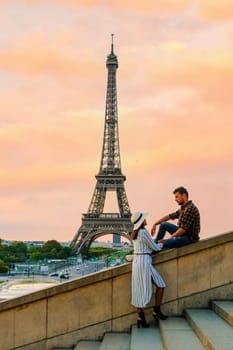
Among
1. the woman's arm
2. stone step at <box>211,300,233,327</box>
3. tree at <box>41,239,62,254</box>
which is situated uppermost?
tree at <box>41,239,62,254</box>

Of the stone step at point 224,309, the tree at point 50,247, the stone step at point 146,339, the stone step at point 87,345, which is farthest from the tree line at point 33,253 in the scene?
the stone step at point 146,339

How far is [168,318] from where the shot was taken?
10.1 m

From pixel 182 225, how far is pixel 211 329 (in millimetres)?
2035

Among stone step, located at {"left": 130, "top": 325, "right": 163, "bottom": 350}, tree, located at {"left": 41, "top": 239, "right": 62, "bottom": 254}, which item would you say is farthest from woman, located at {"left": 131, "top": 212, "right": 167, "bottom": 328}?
tree, located at {"left": 41, "top": 239, "right": 62, "bottom": 254}

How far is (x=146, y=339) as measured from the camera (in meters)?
9.02

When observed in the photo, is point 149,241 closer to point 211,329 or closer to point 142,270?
point 142,270

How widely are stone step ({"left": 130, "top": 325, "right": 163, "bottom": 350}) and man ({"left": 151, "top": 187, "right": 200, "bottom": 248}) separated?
1.37 m

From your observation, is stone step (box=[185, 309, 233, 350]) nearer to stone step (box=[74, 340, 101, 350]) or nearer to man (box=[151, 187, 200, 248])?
man (box=[151, 187, 200, 248])

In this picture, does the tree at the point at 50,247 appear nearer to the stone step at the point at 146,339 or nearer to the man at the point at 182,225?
the man at the point at 182,225

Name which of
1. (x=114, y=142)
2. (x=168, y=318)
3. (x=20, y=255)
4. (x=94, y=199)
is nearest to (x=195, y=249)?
(x=168, y=318)

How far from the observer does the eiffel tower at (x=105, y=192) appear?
9388 cm

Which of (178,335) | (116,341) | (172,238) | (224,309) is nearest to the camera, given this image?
(178,335)

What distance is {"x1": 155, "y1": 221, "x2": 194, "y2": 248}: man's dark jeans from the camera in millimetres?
10289

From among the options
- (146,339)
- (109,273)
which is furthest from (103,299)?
(146,339)
